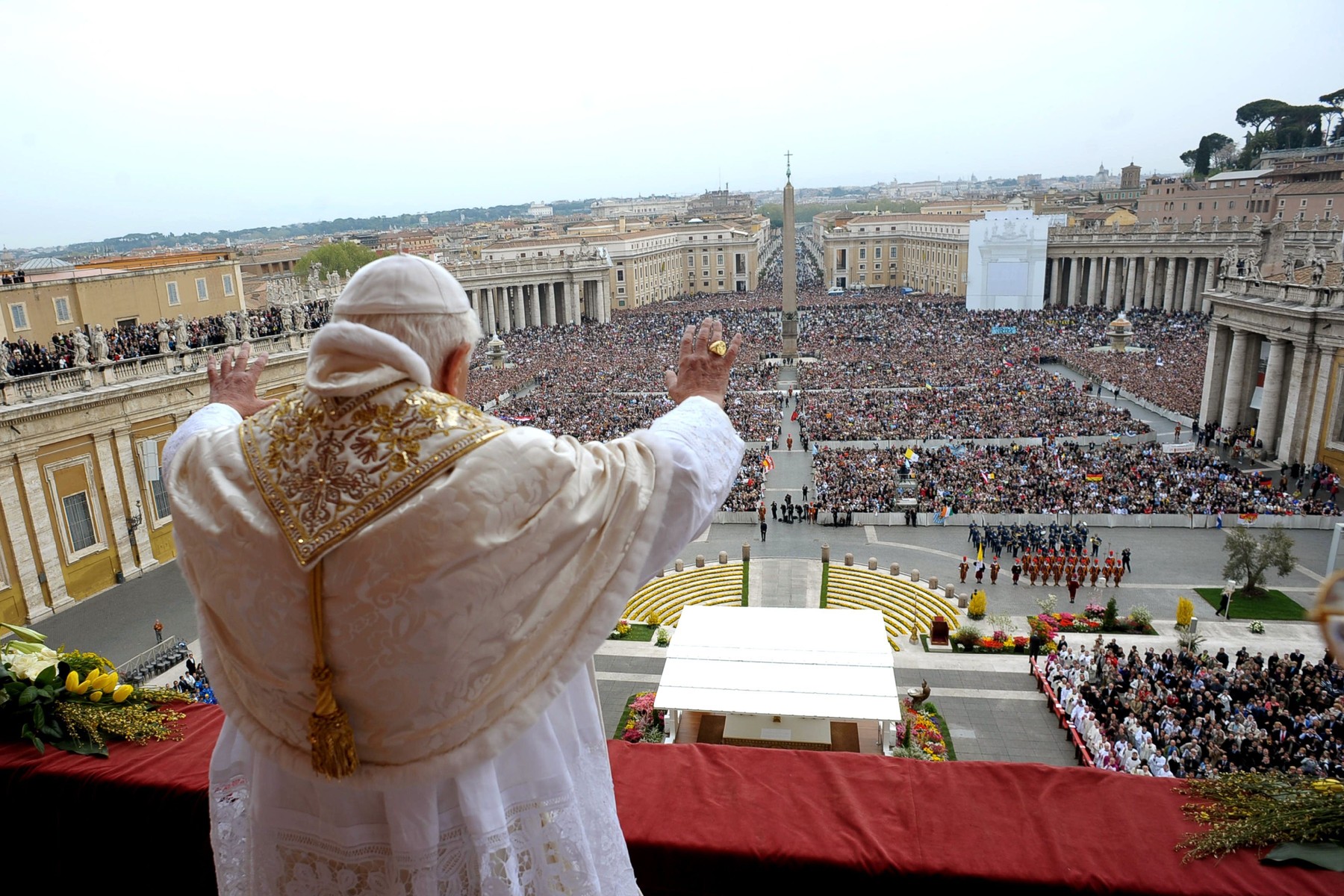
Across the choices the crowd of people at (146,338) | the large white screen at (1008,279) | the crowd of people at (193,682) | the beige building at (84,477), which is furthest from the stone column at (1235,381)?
the crowd of people at (193,682)

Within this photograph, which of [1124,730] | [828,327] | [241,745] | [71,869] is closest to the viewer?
[241,745]

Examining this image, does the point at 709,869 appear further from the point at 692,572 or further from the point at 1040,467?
the point at 1040,467

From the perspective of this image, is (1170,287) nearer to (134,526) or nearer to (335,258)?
(134,526)

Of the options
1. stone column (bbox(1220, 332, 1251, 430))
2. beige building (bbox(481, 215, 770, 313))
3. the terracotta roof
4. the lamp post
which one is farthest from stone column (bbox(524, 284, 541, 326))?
the terracotta roof

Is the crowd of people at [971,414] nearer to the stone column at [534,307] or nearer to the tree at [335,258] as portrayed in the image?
the stone column at [534,307]

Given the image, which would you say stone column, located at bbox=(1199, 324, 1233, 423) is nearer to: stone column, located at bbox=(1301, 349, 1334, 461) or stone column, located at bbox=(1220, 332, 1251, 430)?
stone column, located at bbox=(1220, 332, 1251, 430)

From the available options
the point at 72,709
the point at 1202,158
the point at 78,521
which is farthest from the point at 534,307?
the point at 1202,158

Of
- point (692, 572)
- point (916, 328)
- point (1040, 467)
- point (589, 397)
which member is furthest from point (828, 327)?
point (692, 572)
